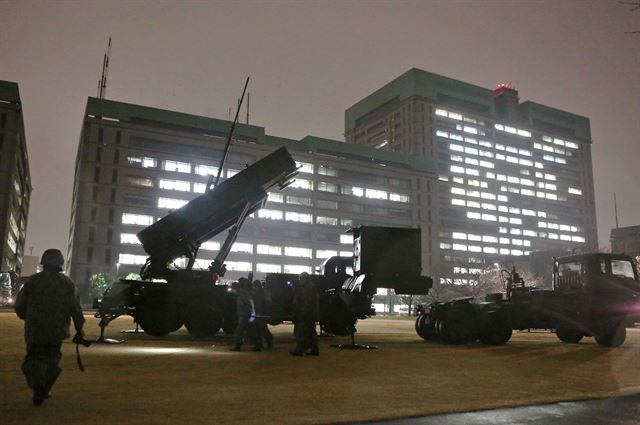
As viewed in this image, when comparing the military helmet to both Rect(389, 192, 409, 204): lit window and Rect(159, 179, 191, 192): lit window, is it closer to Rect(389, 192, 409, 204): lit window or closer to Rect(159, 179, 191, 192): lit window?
Rect(159, 179, 191, 192): lit window

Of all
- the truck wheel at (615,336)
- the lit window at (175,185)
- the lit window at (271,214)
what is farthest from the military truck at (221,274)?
the lit window at (271,214)

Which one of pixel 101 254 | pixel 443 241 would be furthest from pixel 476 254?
pixel 101 254

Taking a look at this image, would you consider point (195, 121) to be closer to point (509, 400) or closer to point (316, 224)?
point (316, 224)

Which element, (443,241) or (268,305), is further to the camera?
(443,241)

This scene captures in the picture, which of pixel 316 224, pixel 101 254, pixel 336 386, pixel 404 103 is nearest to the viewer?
pixel 336 386

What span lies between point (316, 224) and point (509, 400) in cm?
9394

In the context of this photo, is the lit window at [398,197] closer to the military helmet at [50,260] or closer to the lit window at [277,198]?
the lit window at [277,198]

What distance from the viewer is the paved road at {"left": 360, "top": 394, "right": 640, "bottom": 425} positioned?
5242 millimetres

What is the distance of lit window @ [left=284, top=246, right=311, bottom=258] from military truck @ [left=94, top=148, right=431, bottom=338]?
80001 mm

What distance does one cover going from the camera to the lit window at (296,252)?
96.2 metres

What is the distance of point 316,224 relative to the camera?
10031cm

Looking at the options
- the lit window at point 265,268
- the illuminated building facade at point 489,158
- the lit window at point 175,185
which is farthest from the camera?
the illuminated building facade at point 489,158

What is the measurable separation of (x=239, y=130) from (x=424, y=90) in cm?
6118

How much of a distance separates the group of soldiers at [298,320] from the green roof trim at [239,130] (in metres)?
81.9
